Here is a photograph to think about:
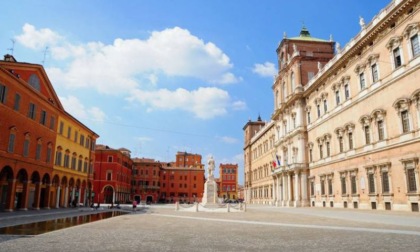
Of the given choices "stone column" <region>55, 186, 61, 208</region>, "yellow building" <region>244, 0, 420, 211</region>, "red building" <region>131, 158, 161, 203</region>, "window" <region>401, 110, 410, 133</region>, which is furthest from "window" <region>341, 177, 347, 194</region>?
"red building" <region>131, 158, 161, 203</region>

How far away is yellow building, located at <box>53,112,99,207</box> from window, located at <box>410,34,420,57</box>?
1394 inches

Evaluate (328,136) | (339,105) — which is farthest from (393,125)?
(328,136)

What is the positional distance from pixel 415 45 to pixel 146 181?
79950 millimetres

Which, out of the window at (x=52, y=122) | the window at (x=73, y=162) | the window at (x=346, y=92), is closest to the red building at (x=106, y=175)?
the window at (x=73, y=162)

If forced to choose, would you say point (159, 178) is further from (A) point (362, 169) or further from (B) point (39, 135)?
(A) point (362, 169)

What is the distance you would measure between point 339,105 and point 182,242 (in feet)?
103

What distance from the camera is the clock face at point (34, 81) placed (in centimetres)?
3101

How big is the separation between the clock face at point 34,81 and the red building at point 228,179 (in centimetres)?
10014

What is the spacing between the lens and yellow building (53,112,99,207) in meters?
38.1

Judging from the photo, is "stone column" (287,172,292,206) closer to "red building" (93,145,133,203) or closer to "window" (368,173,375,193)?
"window" (368,173,375,193)

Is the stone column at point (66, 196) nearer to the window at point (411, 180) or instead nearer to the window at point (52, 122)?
the window at point (52, 122)

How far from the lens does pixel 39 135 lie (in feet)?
106

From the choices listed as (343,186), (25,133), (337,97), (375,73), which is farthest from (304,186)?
(25,133)

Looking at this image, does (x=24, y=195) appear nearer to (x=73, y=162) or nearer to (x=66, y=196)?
(x=66, y=196)
